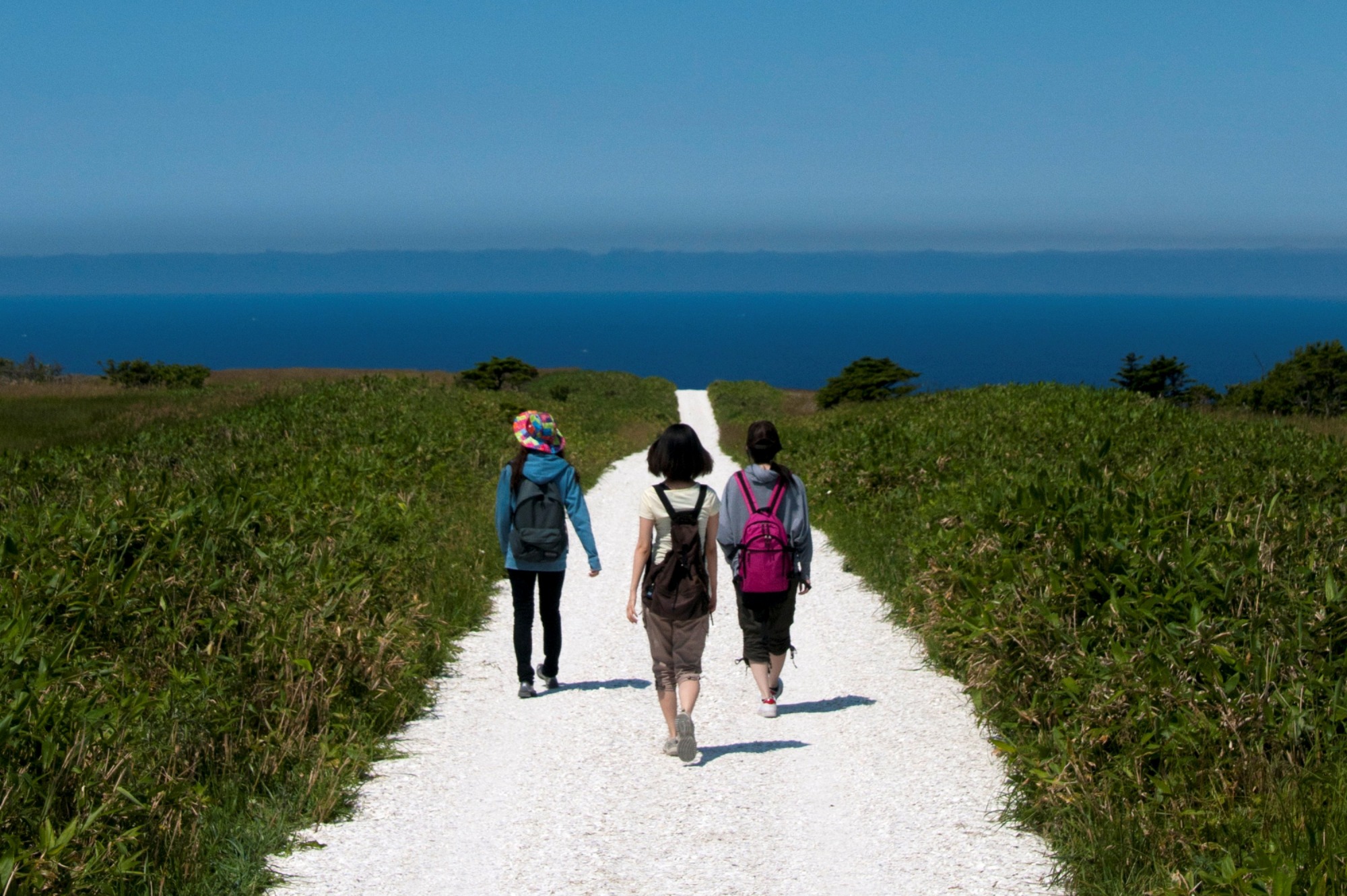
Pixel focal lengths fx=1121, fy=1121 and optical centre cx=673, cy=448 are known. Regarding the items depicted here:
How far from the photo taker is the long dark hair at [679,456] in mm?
7062

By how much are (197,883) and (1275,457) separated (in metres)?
13.3

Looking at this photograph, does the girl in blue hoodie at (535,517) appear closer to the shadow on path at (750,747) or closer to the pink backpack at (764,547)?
the pink backpack at (764,547)

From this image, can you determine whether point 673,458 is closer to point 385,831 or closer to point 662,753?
point 662,753

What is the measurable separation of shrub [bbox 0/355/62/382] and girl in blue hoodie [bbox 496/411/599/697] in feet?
175

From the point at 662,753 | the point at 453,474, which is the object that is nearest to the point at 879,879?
the point at 662,753

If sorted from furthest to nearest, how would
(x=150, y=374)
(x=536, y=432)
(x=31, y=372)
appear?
(x=150, y=374)
(x=31, y=372)
(x=536, y=432)

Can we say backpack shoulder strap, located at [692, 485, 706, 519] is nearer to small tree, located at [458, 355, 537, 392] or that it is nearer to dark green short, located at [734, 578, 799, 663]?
dark green short, located at [734, 578, 799, 663]

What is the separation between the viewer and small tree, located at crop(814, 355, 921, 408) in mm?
56688

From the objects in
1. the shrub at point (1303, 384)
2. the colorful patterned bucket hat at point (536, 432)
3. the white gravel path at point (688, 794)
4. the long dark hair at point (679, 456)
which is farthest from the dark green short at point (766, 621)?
the shrub at point (1303, 384)

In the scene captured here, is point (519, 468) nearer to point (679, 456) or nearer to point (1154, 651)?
point (679, 456)

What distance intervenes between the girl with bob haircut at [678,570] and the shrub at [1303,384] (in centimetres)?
3777

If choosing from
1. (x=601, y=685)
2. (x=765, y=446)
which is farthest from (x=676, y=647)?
(x=601, y=685)

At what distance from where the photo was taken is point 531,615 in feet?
27.7

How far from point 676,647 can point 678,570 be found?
51 centimetres
